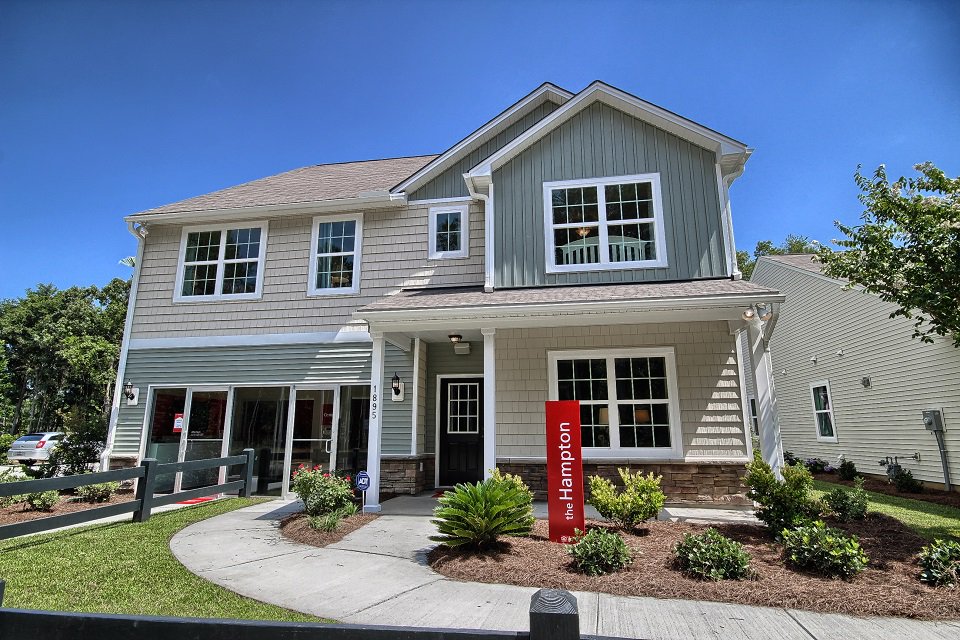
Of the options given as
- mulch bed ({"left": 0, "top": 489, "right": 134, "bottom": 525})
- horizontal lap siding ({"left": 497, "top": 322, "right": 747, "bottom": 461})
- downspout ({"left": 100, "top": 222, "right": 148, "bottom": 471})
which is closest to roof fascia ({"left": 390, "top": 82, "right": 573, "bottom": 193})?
horizontal lap siding ({"left": 497, "top": 322, "right": 747, "bottom": 461})

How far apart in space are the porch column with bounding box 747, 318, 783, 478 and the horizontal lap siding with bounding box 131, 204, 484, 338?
5.15m

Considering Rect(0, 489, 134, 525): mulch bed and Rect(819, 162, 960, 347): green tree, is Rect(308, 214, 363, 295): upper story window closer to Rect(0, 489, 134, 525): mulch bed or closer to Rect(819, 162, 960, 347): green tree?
Rect(0, 489, 134, 525): mulch bed

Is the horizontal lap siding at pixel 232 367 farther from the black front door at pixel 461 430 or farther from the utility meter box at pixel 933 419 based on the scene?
the utility meter box at pixel 933 419

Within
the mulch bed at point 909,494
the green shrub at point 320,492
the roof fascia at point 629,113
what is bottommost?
the mulch bed at point 909,494

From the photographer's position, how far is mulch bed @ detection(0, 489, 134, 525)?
786 centimetres

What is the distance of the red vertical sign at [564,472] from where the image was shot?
5.74 m

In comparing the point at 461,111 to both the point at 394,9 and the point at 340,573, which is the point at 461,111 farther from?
the point at 340,573

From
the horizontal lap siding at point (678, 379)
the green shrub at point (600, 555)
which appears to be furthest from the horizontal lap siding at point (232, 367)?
the green shrub at point (600, 555)

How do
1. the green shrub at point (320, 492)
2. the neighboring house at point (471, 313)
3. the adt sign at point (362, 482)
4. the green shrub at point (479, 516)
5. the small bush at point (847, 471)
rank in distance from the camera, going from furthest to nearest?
Answer: the small bush at point (847, 471) → the neighboring house at point (471, 313) → the adt sign at point (362, 482) → the green shrub at point (320, 492) → the green shrub at point (479, 516)

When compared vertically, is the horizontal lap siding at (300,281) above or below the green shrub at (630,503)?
above

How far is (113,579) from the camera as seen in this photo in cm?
477

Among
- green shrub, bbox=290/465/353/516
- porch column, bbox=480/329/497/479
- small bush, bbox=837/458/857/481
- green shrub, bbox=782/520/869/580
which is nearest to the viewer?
green shrub, bbox=782/520/869/580

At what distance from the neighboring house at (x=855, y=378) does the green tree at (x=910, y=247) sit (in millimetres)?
2153

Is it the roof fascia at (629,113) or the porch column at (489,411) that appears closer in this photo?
the porch column at (489,411)
